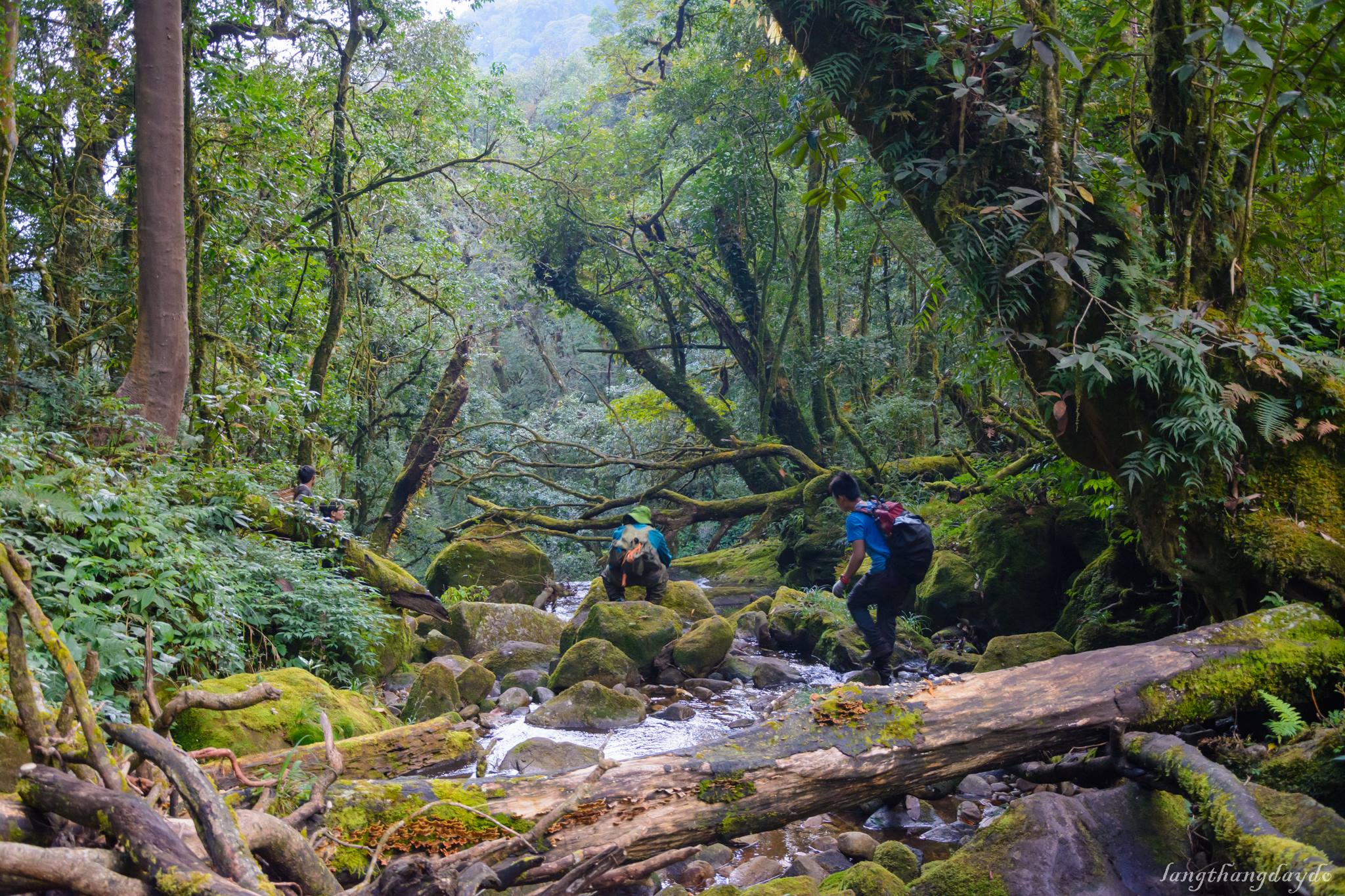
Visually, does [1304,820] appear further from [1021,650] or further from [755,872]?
[1021,650]

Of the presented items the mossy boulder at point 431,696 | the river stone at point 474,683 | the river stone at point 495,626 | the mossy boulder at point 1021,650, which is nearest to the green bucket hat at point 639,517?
the river stone at point 495,626

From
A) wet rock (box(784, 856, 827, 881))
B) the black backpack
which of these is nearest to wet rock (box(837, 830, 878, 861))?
wet rock (box(784, 856, 827, 881))

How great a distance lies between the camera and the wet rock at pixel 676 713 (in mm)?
6902

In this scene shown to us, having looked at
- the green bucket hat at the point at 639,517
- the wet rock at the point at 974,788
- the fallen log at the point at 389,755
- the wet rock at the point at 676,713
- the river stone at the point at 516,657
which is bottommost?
the wet rock at the point at 676,713

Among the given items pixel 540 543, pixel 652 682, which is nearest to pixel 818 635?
pixel 652 682

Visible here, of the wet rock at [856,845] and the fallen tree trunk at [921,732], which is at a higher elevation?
the fallen tree trunk at [921,732]

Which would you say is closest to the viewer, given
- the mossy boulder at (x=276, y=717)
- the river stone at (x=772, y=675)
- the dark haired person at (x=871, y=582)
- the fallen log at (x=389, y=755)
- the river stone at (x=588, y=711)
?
the fallen log at (x=389, y=755)

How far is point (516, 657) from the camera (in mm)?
8734

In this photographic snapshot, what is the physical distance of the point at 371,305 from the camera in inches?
600

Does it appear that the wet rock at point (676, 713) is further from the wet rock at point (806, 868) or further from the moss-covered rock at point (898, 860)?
the moss-covered rock at point (898, 860)

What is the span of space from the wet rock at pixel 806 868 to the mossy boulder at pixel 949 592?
16.3 ft

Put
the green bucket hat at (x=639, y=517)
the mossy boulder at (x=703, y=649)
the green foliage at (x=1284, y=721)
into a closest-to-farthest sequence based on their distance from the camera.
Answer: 1. the green foliage at (x=1284, y=721)
2. the mossy boulder at (x=703, y=649)
3. the green bucket hat at (x=639, y=517)

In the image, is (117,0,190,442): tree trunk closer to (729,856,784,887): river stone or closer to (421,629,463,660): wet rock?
(421,629,463,660): wet rock

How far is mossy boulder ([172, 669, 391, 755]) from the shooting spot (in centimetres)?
433
